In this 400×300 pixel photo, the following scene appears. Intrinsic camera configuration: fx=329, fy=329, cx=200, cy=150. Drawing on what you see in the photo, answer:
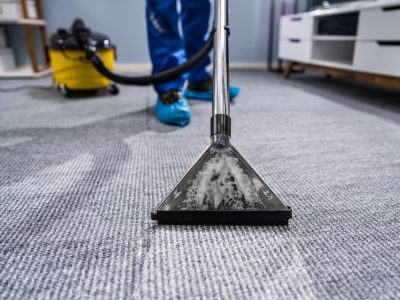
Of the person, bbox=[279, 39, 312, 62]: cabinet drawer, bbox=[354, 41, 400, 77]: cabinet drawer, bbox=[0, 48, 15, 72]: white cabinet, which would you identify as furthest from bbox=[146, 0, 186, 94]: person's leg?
bbox=[0, 48, 15, 72]: white cabinet

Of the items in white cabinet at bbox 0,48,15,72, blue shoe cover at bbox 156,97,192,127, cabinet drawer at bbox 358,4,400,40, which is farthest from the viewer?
white cabinet at bbox 0,48,15,72

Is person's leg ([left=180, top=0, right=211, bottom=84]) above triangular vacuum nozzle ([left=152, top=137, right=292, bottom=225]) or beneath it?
above

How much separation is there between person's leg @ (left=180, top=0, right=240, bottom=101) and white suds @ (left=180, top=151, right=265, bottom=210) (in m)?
0.98

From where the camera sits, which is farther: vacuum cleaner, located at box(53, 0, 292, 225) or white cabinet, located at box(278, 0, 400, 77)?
white cabinet, located at box(278, 0, 400, 77)

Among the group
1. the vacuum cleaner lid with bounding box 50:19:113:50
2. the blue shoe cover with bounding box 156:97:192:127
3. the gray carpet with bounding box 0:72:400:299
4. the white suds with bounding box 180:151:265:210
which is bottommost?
the gray carpet with bounding box 0:72:400:299

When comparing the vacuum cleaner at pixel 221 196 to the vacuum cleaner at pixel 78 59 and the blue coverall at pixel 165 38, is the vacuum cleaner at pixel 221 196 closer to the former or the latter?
the blue coverall at pixel 165 38

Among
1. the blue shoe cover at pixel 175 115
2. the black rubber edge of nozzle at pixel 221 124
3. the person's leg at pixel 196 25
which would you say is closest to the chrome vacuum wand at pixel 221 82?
the black rubber edge of nozzle at pixel 221 124

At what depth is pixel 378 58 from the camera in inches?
53.1

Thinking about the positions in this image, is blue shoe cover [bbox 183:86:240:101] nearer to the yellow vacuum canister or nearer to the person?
the person

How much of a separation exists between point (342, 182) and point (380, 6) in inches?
40.0

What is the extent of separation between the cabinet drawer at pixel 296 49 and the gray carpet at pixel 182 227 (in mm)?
918

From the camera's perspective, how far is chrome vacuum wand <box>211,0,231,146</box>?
0.49m

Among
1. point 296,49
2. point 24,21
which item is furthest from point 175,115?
point 24,21

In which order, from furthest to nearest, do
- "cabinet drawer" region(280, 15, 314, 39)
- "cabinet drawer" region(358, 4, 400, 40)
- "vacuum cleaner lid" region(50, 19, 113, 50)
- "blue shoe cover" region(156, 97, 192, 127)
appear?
"cabinet drawer" region(280, 15, 314, 39)
"vacuum cleaner lid" region(50, 19, 113, 50)
"cabinet drawer" region(358, 4, 400, 40)
"blue shoe cover" region(156, 97, 192, 127)
